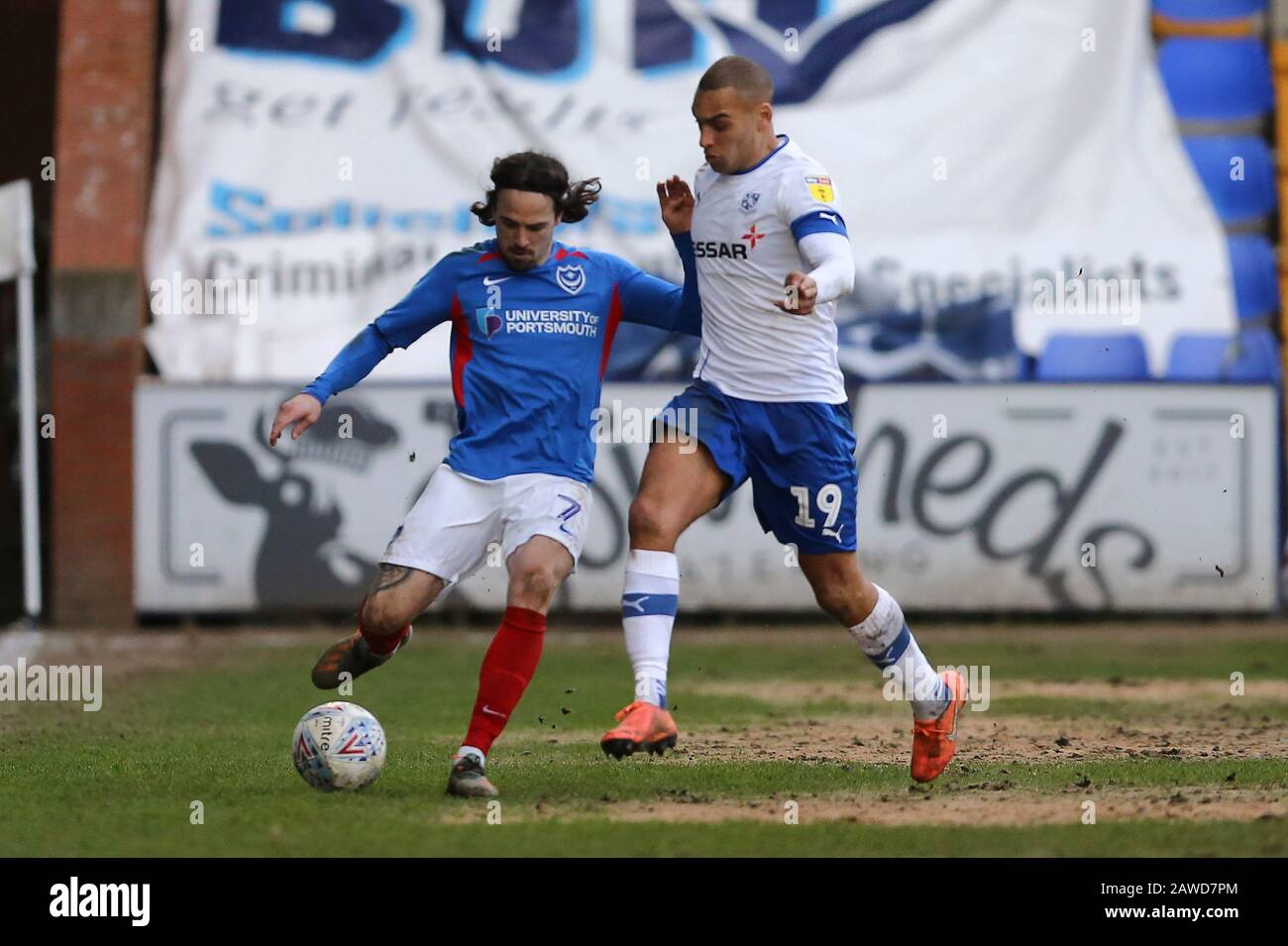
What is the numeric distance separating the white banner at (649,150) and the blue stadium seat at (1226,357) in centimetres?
15

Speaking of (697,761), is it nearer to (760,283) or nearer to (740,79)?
(760,283)

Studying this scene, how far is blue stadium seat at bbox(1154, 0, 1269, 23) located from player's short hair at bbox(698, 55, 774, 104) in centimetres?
1150

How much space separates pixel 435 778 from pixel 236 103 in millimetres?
10695

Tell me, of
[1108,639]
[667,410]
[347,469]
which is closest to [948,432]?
[1108,639]

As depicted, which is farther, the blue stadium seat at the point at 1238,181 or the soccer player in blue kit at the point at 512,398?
the blue stadium seat at the point at 1238,181

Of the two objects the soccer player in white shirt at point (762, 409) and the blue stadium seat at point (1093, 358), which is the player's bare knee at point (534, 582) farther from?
the blue stadium seat at point (1093, 358)

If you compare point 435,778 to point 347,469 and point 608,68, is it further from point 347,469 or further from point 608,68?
point 608,68

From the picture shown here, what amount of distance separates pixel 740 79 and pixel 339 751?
2627 millimetres

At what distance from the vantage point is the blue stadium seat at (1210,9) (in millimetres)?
17469

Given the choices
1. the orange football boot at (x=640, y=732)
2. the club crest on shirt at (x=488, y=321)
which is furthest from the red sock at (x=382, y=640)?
the orange football boot at (x=640, y=732)

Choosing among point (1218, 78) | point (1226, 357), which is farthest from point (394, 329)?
point (1218, 78)

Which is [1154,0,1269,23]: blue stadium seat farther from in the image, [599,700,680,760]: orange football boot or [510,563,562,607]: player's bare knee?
[599,700,680,760]: orange football boot
